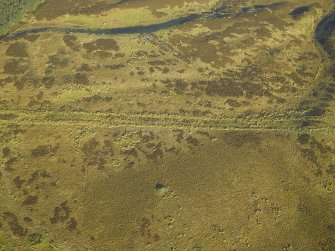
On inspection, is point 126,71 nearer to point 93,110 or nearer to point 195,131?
point 93,110

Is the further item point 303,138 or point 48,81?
point 48,81

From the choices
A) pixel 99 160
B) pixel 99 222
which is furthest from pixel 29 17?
pixel 99 222

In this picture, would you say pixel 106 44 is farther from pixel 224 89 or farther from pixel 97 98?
pixel 224 89

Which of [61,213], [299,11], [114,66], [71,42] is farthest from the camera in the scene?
[299,11]

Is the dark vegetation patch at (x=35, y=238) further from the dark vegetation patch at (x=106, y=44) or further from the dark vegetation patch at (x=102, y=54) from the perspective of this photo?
the dark vegetation patch at (x=106, y=44)

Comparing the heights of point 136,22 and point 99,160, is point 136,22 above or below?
above

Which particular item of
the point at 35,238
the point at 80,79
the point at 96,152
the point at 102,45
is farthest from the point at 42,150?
the point at 102,45

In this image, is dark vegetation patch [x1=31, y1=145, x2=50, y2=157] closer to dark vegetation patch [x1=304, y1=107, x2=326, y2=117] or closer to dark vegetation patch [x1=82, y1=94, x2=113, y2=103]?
dark vegetation patch [x1=82, y1=94, x2=113, y2=103]

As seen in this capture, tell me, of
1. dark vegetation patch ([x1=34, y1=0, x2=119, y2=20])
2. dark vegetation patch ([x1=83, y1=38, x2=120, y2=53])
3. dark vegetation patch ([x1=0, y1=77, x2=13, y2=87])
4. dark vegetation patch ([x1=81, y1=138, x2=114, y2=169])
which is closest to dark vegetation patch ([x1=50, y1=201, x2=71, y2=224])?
dark vegetation patch ([x1=81, y1=138, x2=114, y2=169])
